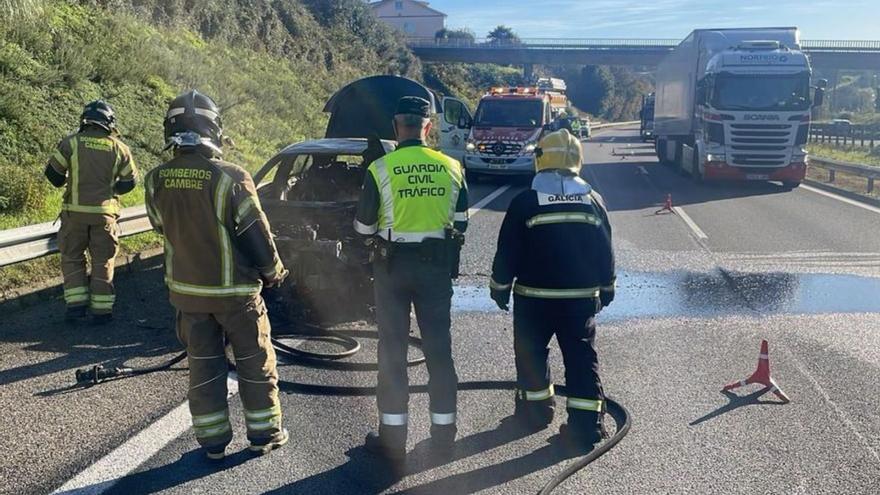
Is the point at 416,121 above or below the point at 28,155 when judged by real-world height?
above

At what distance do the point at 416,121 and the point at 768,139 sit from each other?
17431mm

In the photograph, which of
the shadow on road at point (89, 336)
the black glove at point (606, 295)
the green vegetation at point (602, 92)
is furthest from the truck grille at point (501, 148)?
the green vegetation at point (602, 92)

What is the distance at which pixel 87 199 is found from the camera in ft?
23.6

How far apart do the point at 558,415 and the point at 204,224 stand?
2.48 metres

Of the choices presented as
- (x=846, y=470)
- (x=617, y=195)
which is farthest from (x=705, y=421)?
(x=617, y=195)

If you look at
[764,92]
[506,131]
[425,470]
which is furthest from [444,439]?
[764,92]

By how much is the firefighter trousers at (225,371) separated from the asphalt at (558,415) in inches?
7.9

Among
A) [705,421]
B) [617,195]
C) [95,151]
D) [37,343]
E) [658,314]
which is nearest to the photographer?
[705,421]

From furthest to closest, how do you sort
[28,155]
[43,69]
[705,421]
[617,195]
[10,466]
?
1. [617,195]
2. [43,69]
3. [28,155]
4. [705,421]
5. [10,466]

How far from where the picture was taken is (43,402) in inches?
201

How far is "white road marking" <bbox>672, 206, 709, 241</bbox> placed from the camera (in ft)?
42.1

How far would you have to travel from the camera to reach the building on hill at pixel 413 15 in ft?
374

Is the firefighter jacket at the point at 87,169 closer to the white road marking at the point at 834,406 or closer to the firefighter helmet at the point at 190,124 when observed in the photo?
the firefighter helmet at the point at 190,124

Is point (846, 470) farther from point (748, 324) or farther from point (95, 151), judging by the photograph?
point (95, 151)
